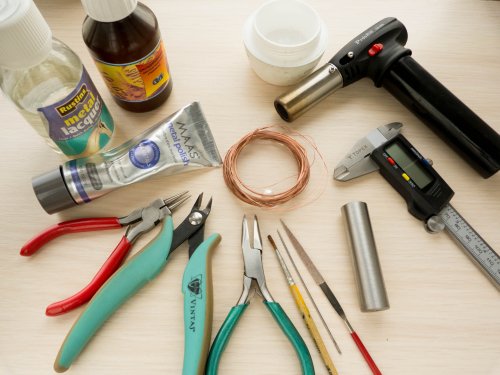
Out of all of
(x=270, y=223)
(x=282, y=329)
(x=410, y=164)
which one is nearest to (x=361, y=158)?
(x=410, y=164)

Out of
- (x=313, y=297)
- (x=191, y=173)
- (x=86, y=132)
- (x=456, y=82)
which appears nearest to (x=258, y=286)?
(x=313, y=297)

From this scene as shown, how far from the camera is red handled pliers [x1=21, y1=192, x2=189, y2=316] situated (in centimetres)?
55

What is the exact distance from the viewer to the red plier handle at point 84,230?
1.75 feet

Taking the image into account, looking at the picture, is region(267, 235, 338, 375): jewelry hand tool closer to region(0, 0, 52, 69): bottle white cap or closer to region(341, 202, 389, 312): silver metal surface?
region(341, 202, 389, 312): silver metal surface

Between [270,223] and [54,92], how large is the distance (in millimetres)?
351

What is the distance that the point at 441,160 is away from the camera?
651 mm

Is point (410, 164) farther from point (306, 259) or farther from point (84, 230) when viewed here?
point (84, 230)

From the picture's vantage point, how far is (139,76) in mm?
565

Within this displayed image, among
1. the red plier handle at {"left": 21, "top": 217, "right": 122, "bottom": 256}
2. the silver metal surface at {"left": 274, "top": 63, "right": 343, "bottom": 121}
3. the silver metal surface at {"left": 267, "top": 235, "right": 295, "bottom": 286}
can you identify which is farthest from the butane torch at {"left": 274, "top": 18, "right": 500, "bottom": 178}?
the red plier handle at {"left": 21, "top": 217, "right": 122, "bottom": 256}

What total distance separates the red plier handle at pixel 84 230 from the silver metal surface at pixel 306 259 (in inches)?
9.0

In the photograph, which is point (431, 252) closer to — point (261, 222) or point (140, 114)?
point (261, 222)

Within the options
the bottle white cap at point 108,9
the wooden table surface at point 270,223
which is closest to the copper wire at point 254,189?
the wooden table surface at point 270,223

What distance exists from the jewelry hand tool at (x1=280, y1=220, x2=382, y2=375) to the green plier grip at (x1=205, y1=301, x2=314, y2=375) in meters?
0.07

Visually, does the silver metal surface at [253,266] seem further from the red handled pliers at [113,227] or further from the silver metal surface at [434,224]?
the silver metal surface at [434,224]
